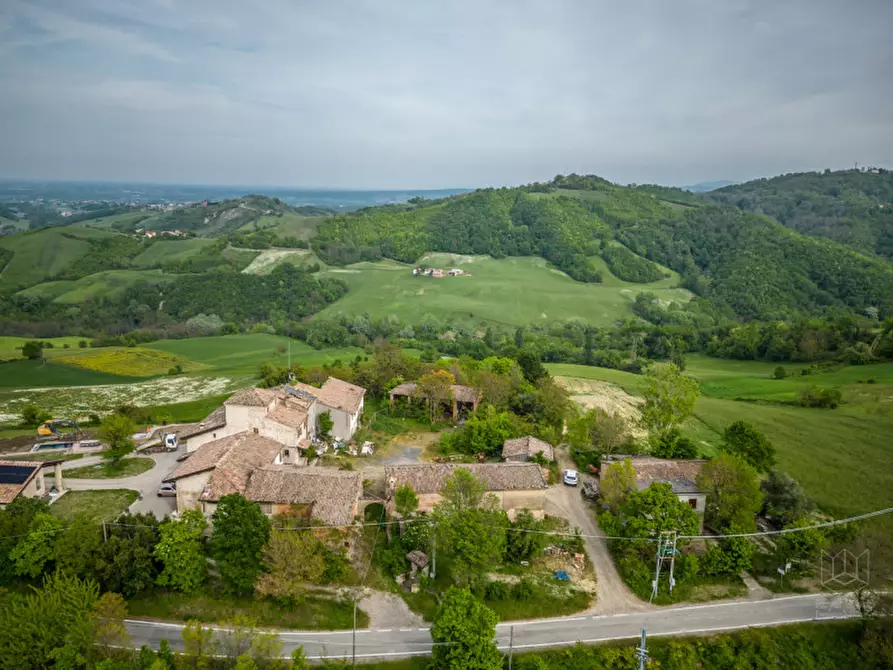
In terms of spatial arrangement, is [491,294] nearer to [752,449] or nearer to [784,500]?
[752,449]

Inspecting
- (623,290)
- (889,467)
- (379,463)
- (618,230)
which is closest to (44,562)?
(379,463)

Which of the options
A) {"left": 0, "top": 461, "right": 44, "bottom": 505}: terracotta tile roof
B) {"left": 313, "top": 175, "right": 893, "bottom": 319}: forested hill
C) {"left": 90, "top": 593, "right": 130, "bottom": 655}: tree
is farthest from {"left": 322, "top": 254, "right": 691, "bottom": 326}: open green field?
{"left": 90, "top": 593, "right": 130, "bottom": 655}: tree

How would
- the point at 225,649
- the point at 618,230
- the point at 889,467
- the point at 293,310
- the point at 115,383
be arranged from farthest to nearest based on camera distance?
1. the point at 618,230
2. the point at 293,310
3. the point at 115,383
4. the point at 889,467
5. the point at 225,649

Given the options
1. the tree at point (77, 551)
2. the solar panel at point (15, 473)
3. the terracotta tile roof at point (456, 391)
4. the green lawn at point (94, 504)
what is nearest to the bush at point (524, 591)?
the tree at point (77, 551)

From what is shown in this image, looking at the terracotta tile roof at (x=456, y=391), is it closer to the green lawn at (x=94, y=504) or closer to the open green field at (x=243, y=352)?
the open green field at (x=243, y=352)

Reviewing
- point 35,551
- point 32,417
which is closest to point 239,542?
point 35,551

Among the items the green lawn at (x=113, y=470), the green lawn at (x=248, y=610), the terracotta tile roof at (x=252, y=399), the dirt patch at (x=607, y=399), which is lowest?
the green lawn at (x=248, y=610)

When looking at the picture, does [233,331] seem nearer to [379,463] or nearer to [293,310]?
[293,310]
